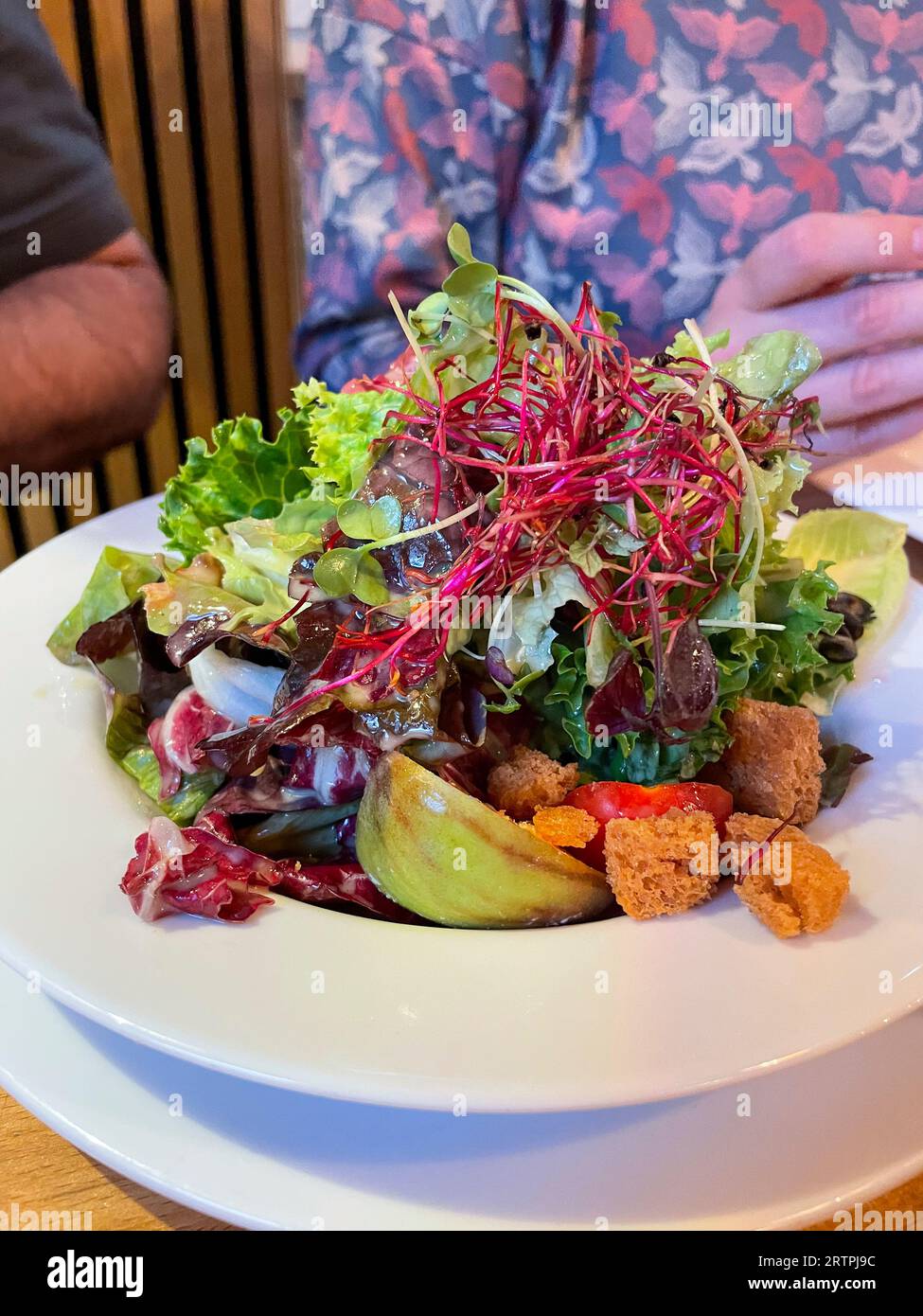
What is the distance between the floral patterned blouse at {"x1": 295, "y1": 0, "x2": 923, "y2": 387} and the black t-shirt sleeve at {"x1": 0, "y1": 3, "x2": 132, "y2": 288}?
53 cm

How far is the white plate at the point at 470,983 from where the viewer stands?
0.79 metres

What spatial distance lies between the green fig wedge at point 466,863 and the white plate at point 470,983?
4 cm

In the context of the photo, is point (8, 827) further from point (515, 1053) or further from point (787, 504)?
point (787, 504)

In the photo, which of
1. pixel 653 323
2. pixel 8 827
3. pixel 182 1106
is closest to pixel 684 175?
pixel 653 323

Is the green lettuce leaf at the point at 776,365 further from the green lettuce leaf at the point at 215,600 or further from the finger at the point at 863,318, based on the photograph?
the green lettuce leaf at the point at 215,600

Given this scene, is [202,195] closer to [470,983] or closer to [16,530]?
[16,530]

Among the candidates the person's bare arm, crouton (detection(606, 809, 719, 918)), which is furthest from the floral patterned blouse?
crouton (detection(606, 809, 719, 918))

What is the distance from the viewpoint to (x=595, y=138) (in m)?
2.09

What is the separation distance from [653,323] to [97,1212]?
2005mm

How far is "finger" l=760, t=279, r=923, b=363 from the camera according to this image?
5.66ft

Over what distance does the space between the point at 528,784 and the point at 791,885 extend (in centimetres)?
31

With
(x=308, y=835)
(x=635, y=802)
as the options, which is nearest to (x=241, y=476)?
(x=308, y=835)

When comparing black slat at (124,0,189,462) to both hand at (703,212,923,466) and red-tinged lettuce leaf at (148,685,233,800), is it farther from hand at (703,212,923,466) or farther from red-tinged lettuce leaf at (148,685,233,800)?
red-tinged lettuce leaf at (148,685,233,800)

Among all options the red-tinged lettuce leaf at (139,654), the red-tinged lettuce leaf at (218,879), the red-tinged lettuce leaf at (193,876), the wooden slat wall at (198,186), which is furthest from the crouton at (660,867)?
the wooden slat wall at (198,186)
